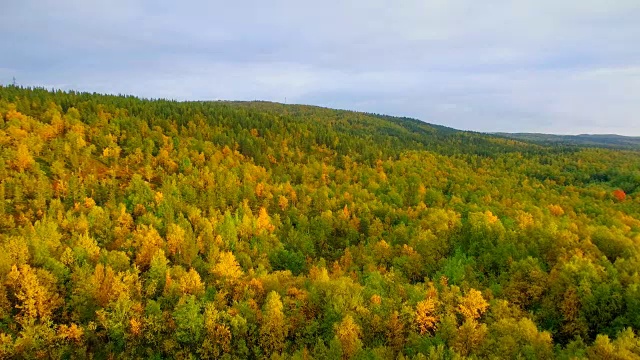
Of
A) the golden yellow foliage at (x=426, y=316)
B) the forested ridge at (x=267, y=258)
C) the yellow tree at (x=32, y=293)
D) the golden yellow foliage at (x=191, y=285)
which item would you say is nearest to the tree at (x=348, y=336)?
the forested ridge at (x=267, y=258)

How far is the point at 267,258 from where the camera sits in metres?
122

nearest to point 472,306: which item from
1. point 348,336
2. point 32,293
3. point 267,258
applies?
point 348,336

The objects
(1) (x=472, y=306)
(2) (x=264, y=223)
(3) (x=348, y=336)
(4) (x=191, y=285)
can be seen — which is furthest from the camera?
(2) (x=264, y=223)

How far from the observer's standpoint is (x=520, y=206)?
148875mm

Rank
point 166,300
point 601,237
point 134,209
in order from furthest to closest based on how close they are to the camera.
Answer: point 134,209, point 601,237, point 166,300

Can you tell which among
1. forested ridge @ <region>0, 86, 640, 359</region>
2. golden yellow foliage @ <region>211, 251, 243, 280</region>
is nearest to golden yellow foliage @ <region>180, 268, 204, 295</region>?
forested ridge @ <region>0, 86, 640, 359</region>

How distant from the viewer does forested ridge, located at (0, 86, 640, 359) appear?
74.9 m

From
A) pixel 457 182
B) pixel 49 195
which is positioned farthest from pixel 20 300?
pixel 457 182

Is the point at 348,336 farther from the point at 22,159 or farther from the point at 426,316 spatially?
the point at 22,159

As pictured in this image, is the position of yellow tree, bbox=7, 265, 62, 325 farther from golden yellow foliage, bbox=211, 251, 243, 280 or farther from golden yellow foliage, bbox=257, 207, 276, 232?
golden yellow foliage, bbox=257, 207, 276, 232

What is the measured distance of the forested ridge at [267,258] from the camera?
7494cm

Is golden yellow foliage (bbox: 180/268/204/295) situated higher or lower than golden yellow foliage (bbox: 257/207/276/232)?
lower

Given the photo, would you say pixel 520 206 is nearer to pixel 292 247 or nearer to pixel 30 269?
pixel 292 247

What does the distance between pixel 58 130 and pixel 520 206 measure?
176 m
